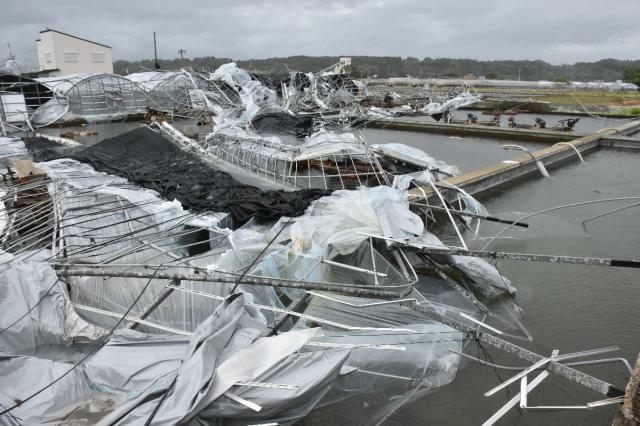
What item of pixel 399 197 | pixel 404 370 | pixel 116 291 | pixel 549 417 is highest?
pixel 399 197

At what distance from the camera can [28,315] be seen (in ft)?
16.6

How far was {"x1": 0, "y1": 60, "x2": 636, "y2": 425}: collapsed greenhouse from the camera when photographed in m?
3.92

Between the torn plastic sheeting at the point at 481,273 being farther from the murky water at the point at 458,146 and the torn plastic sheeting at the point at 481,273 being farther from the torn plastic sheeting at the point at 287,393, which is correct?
the murky water at the point at 458,146

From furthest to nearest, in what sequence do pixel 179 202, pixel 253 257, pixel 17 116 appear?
pixel 17 116 → pixel 179 202 → pixel 253 257

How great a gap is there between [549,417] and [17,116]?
26.4m

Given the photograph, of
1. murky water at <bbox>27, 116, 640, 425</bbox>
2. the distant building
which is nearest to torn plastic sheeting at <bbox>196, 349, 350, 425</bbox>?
murky water at <bbox>27, 116, 640, 425</bbox>

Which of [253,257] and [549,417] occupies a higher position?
[253,257]

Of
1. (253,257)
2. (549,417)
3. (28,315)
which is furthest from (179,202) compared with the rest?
(549,417)

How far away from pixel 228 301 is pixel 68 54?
1797 inches

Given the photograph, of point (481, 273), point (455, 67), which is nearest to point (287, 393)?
point (481, 273)

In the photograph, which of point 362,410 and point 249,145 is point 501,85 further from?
point 362,410

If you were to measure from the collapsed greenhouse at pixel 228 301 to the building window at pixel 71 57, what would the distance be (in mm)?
36405

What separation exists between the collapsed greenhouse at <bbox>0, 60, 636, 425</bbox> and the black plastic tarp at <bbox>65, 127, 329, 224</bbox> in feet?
0.19

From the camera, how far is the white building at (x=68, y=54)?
40.5 meters
